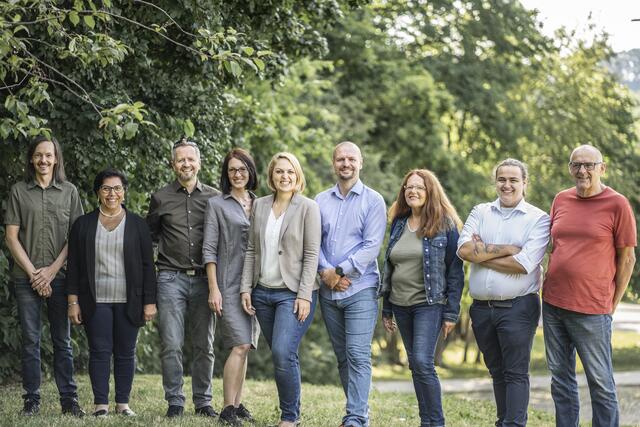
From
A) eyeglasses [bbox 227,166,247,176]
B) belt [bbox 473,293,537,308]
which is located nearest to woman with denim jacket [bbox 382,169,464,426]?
belt [bbox 473,293,537,308]

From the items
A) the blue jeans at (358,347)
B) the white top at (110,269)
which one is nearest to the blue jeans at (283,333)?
the blue jeans at (358,347)

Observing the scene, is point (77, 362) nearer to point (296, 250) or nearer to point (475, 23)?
point (296, 250)

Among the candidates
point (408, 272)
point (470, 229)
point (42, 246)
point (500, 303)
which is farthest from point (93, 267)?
point (500, 303)

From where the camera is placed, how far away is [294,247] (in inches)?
257

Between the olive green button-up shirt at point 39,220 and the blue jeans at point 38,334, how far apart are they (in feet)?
0.47

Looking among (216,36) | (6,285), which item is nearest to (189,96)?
(6,285)

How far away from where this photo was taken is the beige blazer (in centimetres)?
648

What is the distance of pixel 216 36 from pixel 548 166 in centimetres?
1606

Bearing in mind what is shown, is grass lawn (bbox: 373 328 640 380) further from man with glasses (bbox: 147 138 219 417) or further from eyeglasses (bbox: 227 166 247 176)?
eyeglasses (bbox: 227 166 247 176)

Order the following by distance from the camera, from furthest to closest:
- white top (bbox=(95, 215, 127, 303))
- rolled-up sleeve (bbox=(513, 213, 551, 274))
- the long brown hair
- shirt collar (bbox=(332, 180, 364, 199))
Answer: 1. white top (bbox=(95, 215, 127, 303))
2. shirt collar (bbox=(332, 180, 364, 199))
3. the long brown hair
4. rolled-up sleeve (bbox=(513, 213, 551, 274))

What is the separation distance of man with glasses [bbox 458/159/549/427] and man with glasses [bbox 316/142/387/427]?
2.26 ft

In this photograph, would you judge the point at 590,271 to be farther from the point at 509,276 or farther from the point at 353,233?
the point at 353,233

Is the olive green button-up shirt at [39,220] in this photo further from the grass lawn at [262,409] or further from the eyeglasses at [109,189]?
the grass lawn at [262,409]

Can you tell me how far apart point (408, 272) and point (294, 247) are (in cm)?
86
